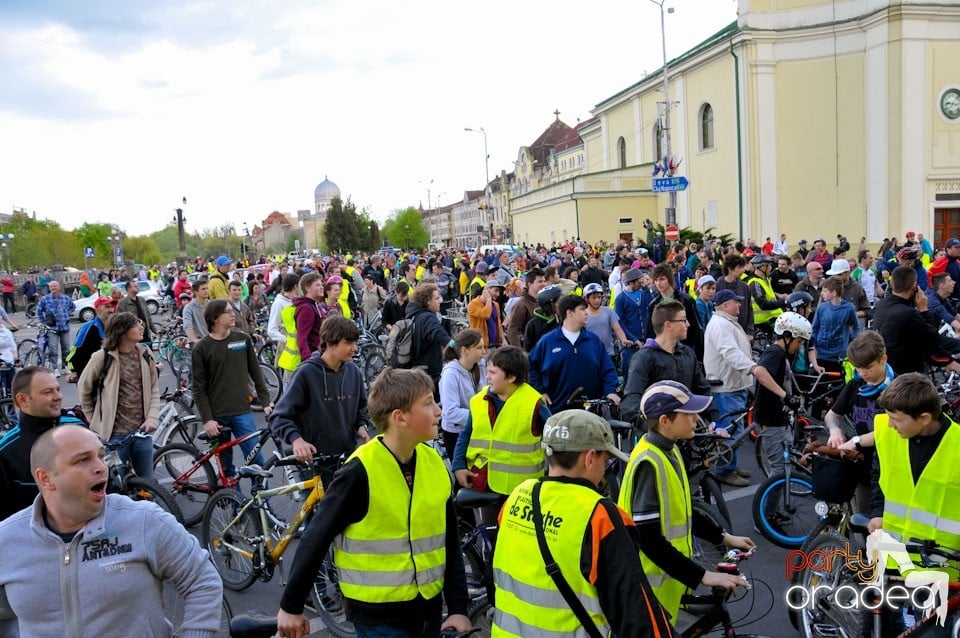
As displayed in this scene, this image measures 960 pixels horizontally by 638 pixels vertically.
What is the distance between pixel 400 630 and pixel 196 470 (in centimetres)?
412

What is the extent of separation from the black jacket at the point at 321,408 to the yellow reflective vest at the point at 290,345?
168 inches

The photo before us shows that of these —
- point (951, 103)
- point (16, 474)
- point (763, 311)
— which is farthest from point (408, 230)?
point (16, 474)

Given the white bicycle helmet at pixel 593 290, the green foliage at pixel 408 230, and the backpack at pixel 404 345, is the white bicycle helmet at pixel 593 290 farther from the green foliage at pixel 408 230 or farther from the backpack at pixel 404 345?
the green foliage at pixel 408 230

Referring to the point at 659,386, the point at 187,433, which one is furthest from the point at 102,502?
the point at 187,433

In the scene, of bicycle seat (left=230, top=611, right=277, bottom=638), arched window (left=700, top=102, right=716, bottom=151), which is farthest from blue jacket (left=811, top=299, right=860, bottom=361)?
arched window (left=700, top=102, right=716, bottom=151)

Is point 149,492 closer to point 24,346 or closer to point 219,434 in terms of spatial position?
point 219,434

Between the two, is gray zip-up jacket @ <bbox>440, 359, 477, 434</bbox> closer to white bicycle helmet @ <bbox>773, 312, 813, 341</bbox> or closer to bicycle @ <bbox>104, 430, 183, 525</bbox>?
bicycle @ <bbox>104, 430, 183, 525</bbox>

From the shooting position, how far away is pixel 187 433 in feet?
26.2

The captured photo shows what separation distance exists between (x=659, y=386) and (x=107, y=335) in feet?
16.0

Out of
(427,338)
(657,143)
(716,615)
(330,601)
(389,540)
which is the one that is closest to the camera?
(389,540)

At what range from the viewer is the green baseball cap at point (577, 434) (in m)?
2.65

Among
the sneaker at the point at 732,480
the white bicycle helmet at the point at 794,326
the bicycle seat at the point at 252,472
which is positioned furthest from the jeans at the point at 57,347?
the white bicycle helmet at the point at 794,326

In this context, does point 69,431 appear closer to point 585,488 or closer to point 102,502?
point 102,502

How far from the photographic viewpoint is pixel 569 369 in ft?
22.1
